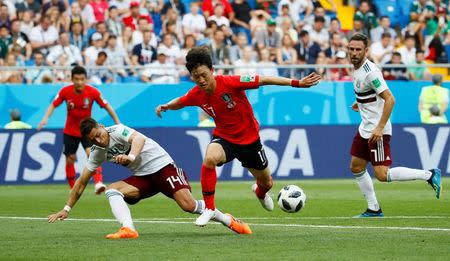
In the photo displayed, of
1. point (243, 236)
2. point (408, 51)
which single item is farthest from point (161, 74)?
point (243, 236)

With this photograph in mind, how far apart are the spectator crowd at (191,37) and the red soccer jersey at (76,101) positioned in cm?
397

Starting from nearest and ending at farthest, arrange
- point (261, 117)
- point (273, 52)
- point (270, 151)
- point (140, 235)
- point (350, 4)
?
point (140, 235), point (270, 151), point (261, 117), point (273, 52), point (350, 4)

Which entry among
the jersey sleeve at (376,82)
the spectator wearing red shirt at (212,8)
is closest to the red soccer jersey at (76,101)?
the jersey sleeve at (376,82)

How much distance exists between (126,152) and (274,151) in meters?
11.5

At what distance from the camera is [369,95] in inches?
569

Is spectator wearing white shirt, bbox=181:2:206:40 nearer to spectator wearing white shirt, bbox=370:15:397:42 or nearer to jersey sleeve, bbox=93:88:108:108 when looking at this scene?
spectator wearing white shirt, bbox=370:15:397:42

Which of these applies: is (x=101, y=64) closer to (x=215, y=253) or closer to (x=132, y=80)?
(x=132, y=80)

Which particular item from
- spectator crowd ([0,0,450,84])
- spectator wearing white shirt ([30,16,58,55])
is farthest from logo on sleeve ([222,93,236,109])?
spectator wearing white shirt ([30,16,58,55])

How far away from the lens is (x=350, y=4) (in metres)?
31.9

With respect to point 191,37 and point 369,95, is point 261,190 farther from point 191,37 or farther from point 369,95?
point 191,37

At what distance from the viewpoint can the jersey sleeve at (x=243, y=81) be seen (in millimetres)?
12695

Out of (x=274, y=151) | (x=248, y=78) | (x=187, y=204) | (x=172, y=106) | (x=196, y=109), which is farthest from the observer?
(x=196, y=109)

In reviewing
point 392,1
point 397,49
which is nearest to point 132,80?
point 397,49

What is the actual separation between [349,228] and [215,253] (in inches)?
113
